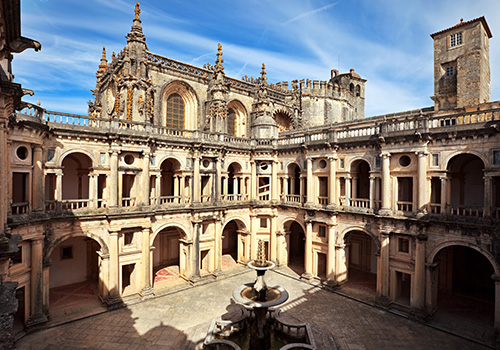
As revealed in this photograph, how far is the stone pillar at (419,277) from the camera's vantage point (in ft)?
64.5

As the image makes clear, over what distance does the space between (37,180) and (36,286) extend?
22.3 feet

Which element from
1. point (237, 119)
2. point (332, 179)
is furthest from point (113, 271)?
point (237, 119)

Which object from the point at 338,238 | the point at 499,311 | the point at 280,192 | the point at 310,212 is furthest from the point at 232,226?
the point at 499,311

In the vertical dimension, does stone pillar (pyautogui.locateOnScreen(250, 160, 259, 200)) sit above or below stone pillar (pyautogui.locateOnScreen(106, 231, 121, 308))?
above

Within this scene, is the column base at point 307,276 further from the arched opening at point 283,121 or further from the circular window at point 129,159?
the arched opening at point 283,121

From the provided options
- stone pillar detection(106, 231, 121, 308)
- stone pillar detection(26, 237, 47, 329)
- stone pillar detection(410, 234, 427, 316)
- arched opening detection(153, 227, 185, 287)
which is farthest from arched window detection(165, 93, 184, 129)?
stone pillar detection(410, 234, 427, 316)

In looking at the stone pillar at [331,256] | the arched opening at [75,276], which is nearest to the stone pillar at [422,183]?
the stone pillar at [331,256]

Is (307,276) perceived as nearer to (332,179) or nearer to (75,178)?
(332,179)

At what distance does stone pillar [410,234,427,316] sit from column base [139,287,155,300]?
19.7 meters

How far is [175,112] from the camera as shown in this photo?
29219mm

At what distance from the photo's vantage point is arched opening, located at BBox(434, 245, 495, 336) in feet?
67.6

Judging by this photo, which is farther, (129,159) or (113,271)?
(129,159)

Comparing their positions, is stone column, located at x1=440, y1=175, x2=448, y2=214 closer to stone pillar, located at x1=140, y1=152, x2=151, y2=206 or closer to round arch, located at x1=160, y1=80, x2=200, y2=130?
stone pillar, located at x1=140, y1=152, x2=151, y2=206

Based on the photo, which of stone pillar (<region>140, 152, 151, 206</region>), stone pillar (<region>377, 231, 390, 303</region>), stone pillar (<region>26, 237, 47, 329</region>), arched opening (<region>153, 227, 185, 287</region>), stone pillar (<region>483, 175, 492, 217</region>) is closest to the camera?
stone pillar (<region>483, 175, 492, 217</region>)
